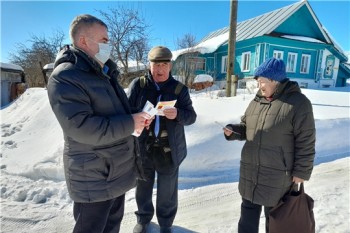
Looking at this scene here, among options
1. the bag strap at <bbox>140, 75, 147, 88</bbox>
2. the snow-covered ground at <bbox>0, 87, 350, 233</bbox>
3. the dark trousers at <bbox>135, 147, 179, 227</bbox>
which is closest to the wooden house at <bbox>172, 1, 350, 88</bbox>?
the snow-covered ground at <bbox>0, 87, 350, 233</bbox>

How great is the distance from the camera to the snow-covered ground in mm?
2980

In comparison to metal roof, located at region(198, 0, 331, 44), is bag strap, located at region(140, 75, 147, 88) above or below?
A: below

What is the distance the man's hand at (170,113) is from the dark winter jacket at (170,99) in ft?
0.37

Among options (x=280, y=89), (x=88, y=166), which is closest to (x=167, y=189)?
(x=88, y=166)

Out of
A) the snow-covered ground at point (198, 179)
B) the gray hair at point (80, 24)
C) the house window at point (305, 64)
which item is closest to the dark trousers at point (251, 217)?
the snow-covered ground at point (198, 179)

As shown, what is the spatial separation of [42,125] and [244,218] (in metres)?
6.03

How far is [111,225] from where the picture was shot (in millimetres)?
1988

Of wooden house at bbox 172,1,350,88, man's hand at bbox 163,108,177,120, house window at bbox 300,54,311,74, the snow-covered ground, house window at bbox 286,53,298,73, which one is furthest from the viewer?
house window at bbox 300,54,311,74

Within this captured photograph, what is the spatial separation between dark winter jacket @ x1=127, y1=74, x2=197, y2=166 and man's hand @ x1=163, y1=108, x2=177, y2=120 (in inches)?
4.4

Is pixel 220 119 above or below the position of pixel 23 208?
above

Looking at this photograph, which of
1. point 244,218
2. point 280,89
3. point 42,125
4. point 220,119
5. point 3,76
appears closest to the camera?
point 280,89

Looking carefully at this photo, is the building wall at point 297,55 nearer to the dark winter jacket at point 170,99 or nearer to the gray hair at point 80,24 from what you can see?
the dark winter jacket at point 170,99

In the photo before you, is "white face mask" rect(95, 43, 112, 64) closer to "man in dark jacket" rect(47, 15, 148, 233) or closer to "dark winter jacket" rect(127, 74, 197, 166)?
"man in dark jacket" rect(47, 15, 148, 233)

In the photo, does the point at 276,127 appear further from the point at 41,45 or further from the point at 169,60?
the point at 41,45
